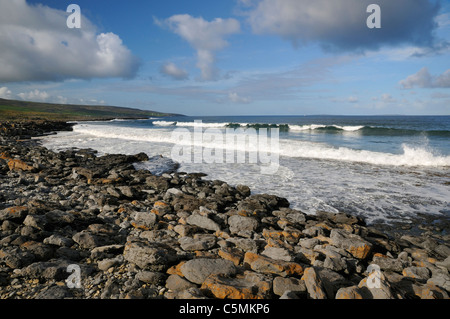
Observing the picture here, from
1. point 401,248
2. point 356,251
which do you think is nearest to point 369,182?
point 401,248

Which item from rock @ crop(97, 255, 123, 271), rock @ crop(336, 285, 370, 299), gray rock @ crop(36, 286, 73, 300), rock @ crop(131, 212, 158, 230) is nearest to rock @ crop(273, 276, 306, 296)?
rock @ crop(336, 285, 370, 299)

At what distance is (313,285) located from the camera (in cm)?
300

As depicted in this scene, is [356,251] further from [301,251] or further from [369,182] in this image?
[369,182]

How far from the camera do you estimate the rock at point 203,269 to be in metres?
3.27

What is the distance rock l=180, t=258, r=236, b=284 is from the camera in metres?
3.27

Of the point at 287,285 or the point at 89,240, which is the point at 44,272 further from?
the point at 287,285

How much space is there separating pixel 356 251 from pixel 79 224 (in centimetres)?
511

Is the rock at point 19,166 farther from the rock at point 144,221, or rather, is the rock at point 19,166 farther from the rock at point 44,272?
the rock at point 44,272

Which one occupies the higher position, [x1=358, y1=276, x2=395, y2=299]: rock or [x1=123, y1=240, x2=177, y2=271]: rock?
[x1=123, y1=240, x2=177, y2=271]: rock

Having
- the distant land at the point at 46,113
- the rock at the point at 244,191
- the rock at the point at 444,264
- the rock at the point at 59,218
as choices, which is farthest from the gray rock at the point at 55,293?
the distant land at the point at 46,113

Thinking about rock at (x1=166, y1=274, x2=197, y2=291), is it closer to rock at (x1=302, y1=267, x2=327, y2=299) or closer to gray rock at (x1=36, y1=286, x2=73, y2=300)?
gray rock at (x1=36, y1=286, x2=73, y2=300)

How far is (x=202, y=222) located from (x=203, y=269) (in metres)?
2.13

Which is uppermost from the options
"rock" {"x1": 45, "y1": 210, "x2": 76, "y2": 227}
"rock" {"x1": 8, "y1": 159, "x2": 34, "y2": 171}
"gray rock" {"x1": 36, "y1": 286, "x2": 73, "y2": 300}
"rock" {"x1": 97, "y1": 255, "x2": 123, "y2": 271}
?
"rock" {"x1": 8, "y1": 159, "x2": 34, "y2": 171}

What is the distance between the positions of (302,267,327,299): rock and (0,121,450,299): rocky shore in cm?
1
